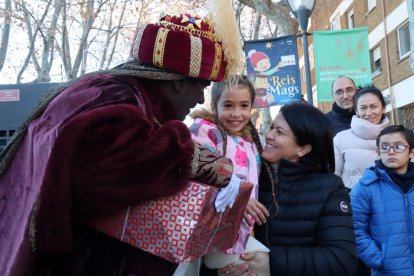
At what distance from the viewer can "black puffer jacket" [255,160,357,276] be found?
1.90 metres

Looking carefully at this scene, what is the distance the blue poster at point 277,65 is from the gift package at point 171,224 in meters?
6.27

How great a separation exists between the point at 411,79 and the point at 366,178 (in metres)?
14.1

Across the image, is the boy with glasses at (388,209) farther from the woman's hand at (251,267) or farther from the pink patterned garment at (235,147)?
the woman's hand at (251,267)

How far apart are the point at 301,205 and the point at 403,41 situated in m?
16.8

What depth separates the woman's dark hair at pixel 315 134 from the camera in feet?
7.12

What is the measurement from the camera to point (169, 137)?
4.45 feet

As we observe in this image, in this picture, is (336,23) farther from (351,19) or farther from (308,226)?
(308,226)

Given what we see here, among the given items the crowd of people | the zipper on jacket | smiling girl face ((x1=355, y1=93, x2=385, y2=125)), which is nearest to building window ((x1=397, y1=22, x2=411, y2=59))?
smiling girl face ((x1=355, y1=93, x2=385, y2=125))

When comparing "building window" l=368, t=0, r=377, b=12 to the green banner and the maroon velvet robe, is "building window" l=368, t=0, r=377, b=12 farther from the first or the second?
the maroon velvet robe

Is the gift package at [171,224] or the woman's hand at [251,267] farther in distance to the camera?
the woman's hand at [251,267]

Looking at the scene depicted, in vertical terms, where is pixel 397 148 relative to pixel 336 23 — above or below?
below

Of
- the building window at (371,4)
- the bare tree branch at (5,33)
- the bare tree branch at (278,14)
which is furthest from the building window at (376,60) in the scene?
the bare tree branch at (5,33)

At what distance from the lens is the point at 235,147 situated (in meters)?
2.40

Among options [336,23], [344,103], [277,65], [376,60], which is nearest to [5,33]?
[277,65]
